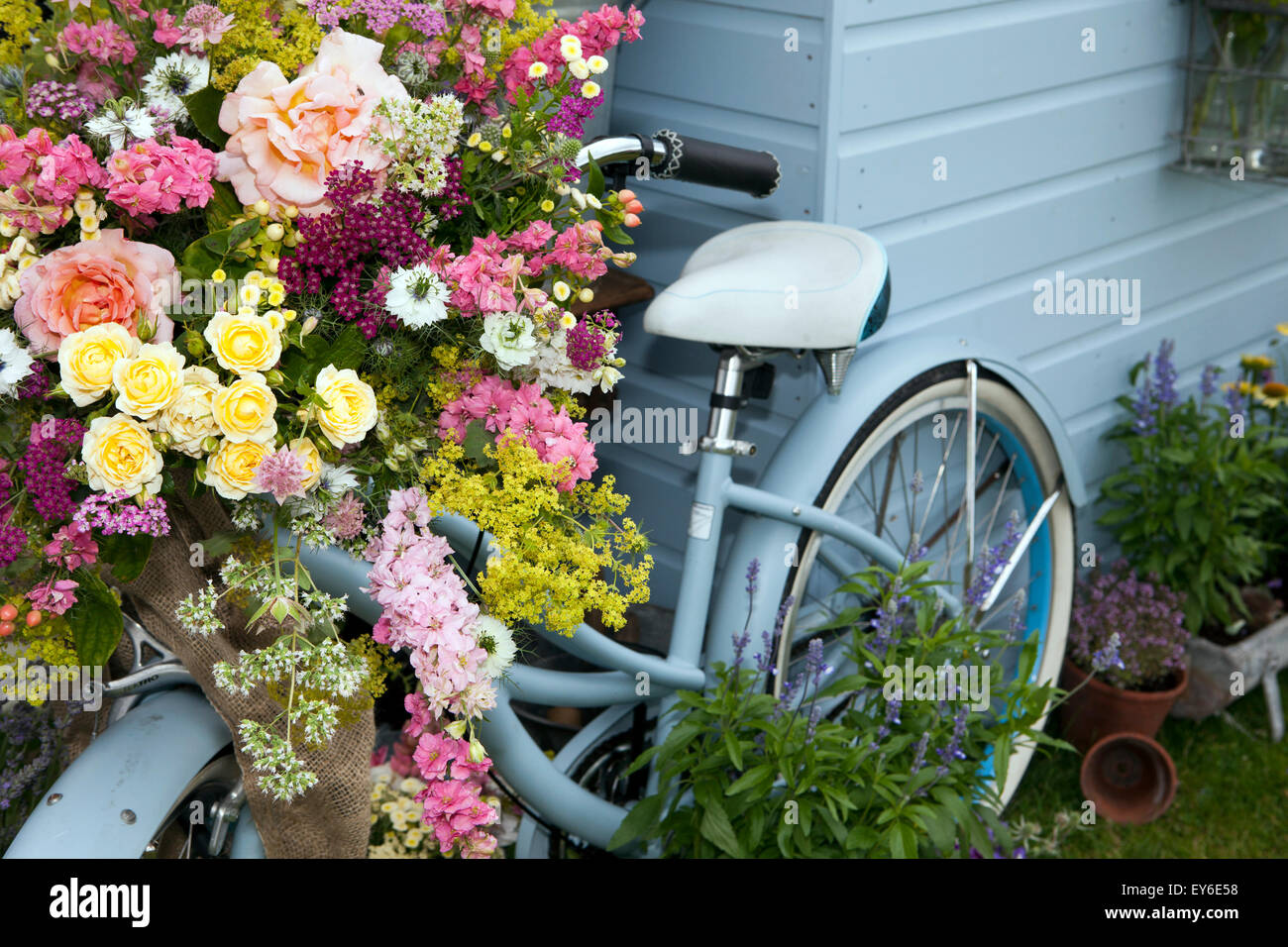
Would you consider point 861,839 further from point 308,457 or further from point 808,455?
point 308,457

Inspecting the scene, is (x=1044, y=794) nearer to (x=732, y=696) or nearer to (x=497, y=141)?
(x=732, y=696)

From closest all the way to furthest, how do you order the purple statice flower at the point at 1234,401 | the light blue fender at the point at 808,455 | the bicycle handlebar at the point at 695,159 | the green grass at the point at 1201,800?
the bicycle handlebar at the point at 695,159 < the light blue fender at the point at 808,455 < the green grass at the point at 1201,800 < the purple statice flower at the point at 1234,401

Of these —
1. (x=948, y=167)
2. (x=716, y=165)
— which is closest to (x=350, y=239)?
(x=716, y=165)

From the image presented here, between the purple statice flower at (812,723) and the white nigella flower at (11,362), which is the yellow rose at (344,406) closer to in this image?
the white nigella flower at (11,362)

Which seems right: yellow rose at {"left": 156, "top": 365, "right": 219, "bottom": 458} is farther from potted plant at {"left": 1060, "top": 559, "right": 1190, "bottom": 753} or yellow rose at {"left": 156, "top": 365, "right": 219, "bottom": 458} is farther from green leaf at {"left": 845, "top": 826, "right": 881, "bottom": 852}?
potted plant at {"left": 1060, "top": 559, "right": 1190, "bottom": 753}

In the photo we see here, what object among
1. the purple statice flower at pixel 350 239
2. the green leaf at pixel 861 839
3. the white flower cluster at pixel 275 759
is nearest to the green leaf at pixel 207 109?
the purple statice flower at pixel 350 239

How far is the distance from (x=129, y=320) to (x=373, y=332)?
22 centimetres

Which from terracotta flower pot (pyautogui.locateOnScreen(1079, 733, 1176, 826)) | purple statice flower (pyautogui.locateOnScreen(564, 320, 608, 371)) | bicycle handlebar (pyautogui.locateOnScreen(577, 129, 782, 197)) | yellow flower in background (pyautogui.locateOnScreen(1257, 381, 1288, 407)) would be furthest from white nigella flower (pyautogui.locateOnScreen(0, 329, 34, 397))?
yellow flower in background (pyautogui.locateOnScreen(1257, 381, 1288, 407))

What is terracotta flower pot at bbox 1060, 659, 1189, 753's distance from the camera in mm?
A: 2721

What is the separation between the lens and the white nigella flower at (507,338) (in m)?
1.16

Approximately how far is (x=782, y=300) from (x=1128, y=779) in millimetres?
1600

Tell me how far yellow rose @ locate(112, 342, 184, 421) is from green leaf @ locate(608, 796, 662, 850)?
1.04 meters

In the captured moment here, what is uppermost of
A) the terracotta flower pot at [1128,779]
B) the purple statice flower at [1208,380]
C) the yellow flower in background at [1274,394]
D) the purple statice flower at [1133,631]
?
the purple statice flower at [1208,380]
